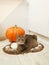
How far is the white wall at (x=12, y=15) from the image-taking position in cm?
119

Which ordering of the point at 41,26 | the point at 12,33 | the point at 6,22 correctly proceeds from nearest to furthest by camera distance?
1. the point at 12,33
2. the point at 41,26
3. the point at 6,22

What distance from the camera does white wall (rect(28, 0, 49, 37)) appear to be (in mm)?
1059

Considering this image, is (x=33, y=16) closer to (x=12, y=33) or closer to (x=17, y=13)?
(x=17, y=13)

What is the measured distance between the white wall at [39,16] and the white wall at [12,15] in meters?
0.07

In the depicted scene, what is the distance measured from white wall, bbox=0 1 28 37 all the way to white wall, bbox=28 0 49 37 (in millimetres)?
67

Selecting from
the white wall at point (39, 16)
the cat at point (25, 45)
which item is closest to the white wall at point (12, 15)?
the white wall at point (39, 16)

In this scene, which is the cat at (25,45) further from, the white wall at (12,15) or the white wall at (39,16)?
the white wall at (12,15)

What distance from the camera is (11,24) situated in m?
1.23

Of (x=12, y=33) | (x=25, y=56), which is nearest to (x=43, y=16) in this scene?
(x=12, y=33)

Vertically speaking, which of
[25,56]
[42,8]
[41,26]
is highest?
[42,8]

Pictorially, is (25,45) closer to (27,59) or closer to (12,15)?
(27,59)

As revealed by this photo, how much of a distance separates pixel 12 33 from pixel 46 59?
1.07 ft

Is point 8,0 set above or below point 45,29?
above

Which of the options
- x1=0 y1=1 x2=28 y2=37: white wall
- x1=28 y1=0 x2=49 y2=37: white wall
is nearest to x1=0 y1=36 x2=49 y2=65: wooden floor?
x1=28 y1=0 x2=49 y2=37: white wall
